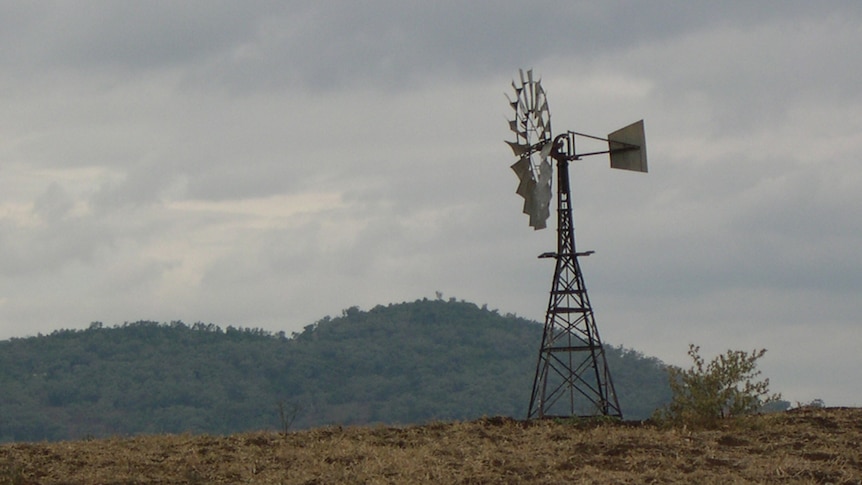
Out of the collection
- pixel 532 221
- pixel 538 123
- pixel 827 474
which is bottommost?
pixel 827 474

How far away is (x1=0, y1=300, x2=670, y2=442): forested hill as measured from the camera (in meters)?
132

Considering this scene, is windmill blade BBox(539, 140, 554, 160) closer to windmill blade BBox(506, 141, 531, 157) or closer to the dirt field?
windmill blade BBox(506, 141, 531, 157)

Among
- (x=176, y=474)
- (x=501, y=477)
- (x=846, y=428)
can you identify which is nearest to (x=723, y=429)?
(x=846, y=428)

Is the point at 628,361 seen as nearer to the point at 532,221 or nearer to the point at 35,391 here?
the point at 35,391

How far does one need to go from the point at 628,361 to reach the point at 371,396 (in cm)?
3638

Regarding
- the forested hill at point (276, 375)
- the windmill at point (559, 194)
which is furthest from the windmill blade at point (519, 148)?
the forested hill at point (276, 375)

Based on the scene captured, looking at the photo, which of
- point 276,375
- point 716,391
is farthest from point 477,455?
point 276,375

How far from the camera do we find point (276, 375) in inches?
6117

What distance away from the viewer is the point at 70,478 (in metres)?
21.7

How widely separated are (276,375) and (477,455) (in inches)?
5284

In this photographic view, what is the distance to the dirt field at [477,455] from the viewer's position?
70.5ft

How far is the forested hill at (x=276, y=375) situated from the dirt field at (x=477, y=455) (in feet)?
307

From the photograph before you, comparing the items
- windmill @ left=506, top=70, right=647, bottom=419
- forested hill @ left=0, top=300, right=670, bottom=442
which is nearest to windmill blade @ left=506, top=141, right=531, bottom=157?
windmill @ left=506, top=70, right=647, bottom=419

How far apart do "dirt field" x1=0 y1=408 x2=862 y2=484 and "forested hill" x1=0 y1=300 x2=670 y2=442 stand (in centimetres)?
9371
